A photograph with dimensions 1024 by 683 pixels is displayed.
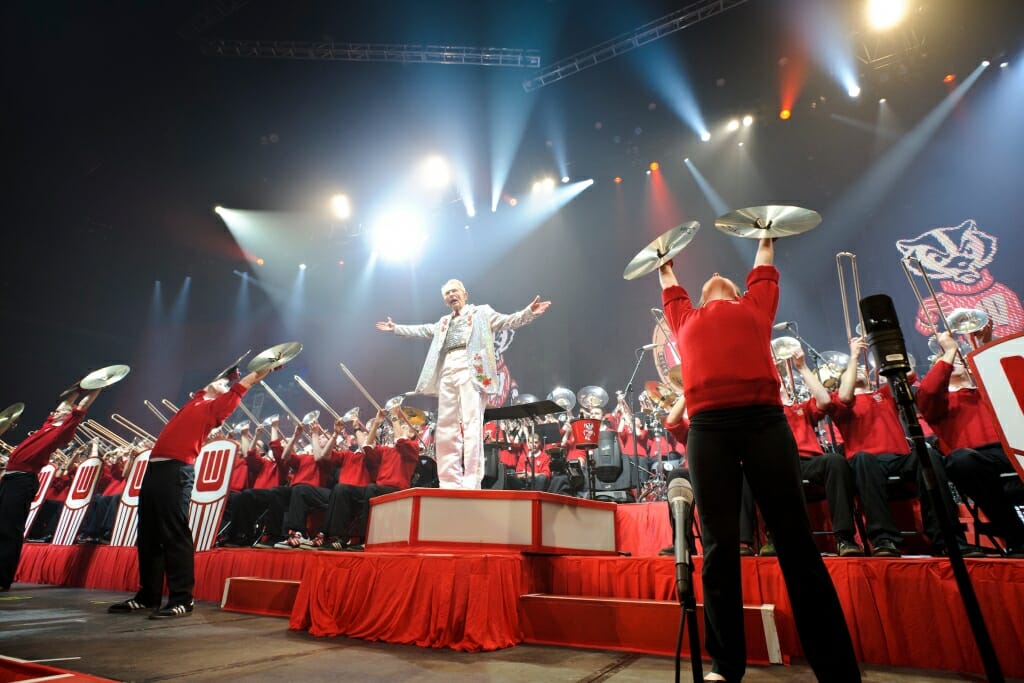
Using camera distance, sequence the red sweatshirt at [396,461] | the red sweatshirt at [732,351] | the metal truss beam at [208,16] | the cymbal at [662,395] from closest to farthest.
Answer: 1. the red sweatshirt at [732,351]
2. the red sweatshirt at [396,461]
3. the cymbal at [662,395]
4. the metal truss beam at [208,16]

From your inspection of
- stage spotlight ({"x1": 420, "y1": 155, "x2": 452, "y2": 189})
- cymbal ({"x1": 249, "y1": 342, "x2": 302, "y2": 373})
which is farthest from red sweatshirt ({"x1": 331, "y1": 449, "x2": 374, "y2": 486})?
stage spotlight ({"x1": 420, "y1": 155, "x2": 452, "y2": 189})

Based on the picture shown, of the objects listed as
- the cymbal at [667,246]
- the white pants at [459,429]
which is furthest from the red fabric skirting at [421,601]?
the cymbal at [667,246]

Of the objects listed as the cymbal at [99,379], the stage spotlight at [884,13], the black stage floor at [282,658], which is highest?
the stage spotlight at [884,13]

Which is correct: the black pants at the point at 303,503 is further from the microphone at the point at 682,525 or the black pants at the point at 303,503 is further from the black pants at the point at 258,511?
the microphone at the point at 682,525

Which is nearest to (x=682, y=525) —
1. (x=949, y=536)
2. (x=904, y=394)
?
(x=949, y=536)

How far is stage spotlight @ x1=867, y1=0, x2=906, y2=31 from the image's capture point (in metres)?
8.98

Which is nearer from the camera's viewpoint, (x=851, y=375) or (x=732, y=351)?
(x=732, y=351)

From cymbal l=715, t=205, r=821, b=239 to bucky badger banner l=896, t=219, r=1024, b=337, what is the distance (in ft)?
25.0

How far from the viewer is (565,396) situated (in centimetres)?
1102

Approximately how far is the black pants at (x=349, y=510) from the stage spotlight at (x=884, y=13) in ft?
38.6

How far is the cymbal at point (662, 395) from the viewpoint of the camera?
264 inches

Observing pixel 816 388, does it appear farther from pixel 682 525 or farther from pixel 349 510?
pixel 349 510

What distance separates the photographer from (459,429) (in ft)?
14.9

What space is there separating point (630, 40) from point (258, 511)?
443 inches
